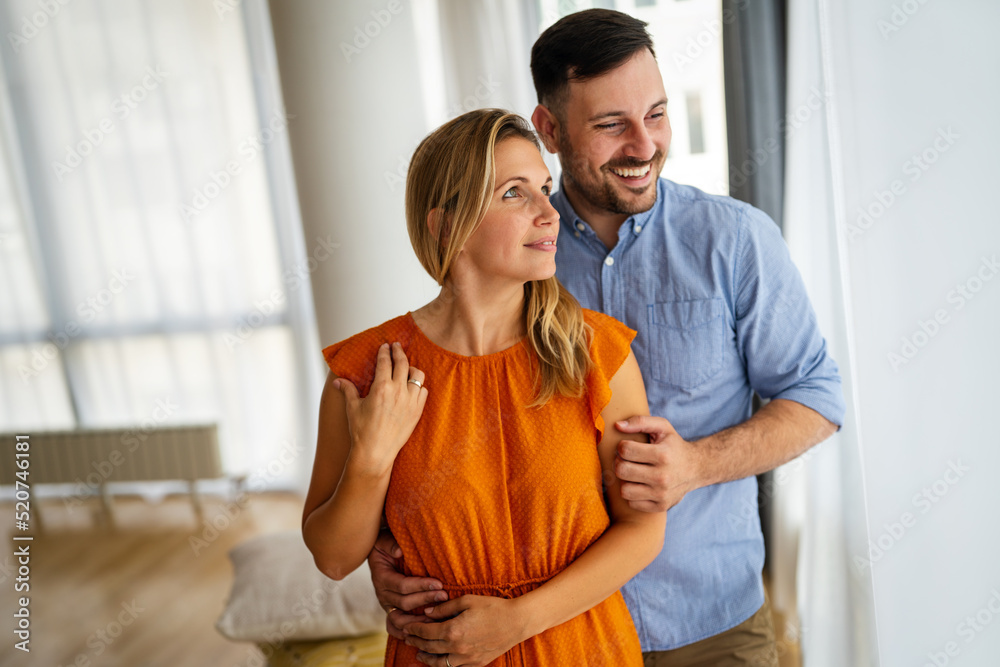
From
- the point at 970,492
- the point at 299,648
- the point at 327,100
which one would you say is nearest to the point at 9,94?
the point at 327,100

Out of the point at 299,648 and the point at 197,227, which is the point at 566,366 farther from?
the point at 197,227

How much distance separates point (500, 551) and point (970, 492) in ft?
3.92

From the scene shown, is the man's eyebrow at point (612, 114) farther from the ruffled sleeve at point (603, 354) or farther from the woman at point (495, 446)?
the ruffled sleeve at point (603, 354)

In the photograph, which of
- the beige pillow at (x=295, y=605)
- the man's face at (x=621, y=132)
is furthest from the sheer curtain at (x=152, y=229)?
the man's face at (x=621, y=132)

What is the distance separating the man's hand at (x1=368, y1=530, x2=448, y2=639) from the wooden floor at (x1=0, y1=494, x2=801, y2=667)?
5.26 feet

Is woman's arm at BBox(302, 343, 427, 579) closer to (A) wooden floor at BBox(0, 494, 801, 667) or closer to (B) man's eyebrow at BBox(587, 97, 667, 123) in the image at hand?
(B) man's eyebrow at BBox(587, 97, 667, 123)

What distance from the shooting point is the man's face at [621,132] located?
4.20ft

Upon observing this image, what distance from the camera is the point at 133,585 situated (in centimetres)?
339

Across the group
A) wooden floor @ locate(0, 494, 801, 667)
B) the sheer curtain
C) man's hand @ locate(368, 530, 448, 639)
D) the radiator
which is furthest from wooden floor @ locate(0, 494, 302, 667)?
man's hand @ locate(368, 530, 448, 639)

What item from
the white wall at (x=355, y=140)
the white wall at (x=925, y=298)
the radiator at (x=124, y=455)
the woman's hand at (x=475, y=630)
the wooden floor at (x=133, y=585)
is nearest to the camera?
the woman's hand at (x=475, y=630)

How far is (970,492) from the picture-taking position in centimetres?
160

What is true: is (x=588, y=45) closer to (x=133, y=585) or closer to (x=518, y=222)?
(x=518, y=222)

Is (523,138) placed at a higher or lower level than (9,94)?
lower

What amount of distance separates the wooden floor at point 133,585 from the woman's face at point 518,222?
69.6 inches
